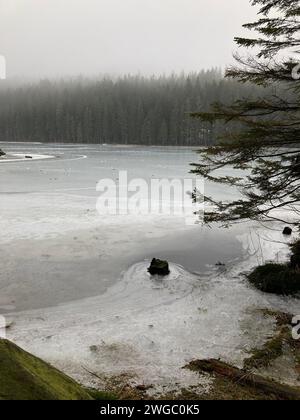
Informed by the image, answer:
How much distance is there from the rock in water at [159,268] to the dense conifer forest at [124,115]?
107 metres

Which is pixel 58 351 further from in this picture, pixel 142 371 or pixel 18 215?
pixel 18 215

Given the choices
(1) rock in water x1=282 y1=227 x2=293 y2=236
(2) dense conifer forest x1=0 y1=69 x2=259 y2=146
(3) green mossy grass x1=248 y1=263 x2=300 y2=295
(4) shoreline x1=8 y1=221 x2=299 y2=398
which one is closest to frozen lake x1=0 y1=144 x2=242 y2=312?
(4) shoreline x1=8 y1=221 x2=299 y2=398

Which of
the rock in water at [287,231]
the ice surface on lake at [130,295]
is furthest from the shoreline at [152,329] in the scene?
the rock in water at [287,231]

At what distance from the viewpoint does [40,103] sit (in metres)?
194

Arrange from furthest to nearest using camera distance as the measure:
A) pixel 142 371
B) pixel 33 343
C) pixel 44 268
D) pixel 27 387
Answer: pixel 44 268
pixel 33 343
pixel 142 371
pixel 27 387

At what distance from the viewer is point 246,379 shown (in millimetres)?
5328

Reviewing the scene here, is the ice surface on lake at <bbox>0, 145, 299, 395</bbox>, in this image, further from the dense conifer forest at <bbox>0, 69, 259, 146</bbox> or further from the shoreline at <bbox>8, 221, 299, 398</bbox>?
the dense conifer forest at <bbox>0, 69, 259, 146</bbox>

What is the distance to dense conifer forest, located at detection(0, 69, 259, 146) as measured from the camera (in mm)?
132875

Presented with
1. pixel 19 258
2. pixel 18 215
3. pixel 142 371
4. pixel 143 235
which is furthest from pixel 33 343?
pixel 18 215

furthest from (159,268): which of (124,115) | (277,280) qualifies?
(124,115)

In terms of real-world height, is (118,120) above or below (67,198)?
above

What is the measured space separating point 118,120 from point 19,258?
143 m

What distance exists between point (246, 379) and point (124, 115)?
15138cm

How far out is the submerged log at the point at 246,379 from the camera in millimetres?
4973
